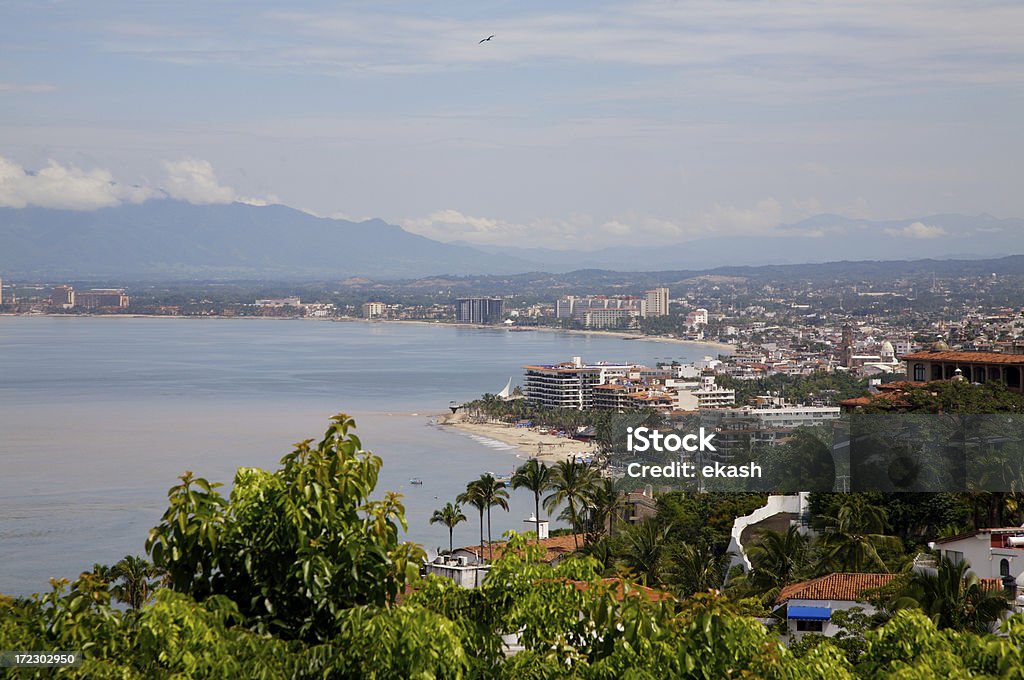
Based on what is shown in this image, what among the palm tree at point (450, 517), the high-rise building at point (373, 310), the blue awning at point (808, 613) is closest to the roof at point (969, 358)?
the palm tree at point (450, 517)

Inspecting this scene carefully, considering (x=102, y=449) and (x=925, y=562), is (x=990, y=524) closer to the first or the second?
(x=925, y=562)

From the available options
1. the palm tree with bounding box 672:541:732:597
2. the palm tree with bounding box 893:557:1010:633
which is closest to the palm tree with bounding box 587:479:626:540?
the palm tree with bounding box 672:541:732:597

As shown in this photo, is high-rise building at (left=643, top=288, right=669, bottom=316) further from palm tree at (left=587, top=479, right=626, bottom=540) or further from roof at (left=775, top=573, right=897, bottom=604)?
roof at (left=775, top=573, right=897, bottom=604)

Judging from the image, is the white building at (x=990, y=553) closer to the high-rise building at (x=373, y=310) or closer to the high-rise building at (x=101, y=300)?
the high-rise building at (x=373, y=310)

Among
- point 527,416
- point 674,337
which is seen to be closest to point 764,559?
point 527,416

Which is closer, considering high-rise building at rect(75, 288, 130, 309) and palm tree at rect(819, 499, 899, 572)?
palm tree at rect(819, 499, 899, 572)

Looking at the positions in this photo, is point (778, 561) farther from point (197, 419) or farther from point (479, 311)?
point (479, 311)
